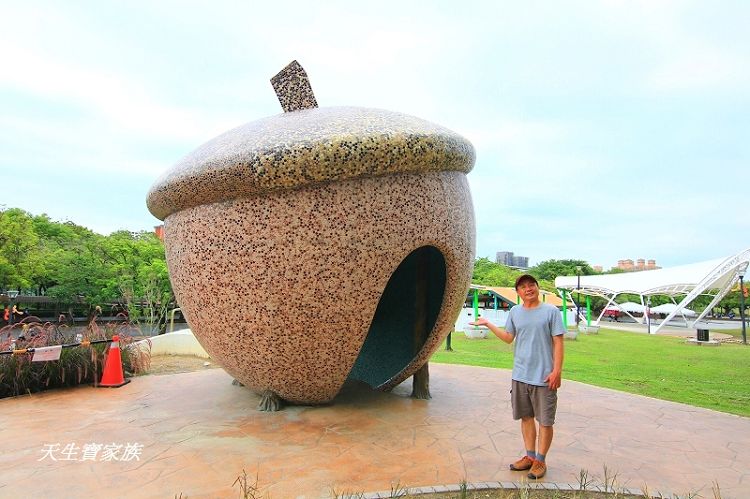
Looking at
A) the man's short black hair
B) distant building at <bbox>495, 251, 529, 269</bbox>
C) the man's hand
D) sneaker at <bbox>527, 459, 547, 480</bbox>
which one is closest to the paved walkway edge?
sneaker at <bbox>527, 459, 547, 480</bbox>

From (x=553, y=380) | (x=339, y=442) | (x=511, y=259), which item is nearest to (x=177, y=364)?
(x=339, y=442)

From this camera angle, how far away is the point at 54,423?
18.0 ft

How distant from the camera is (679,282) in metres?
30.9

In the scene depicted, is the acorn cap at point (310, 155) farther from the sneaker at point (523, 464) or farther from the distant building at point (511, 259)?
the distant building at point (511, 259)

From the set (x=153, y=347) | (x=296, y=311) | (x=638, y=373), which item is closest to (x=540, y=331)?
(x=296, y=311)

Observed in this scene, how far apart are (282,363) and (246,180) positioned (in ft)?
6.22

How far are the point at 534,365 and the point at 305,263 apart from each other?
2.23 m

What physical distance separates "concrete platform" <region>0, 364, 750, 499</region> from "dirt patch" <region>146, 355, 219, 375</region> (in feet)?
7.14

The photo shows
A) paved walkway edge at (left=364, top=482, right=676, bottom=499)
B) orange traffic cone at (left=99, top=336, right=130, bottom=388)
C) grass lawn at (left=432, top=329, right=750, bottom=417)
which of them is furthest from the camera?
grass lawn at (left=432, top=329, right=750, bottom=417)

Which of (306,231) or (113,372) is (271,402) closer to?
(306,231)

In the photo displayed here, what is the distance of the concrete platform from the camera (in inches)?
153

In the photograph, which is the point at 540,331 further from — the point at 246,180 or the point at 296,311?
the point at 246,180

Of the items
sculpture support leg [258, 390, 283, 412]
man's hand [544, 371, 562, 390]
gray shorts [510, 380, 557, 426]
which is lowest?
sculpture support leg [258, 390, 283, 412]

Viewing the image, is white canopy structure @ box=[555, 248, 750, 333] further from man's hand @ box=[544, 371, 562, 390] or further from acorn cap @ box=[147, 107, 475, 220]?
man's hand @ box=[544, 371, 562, 390]
